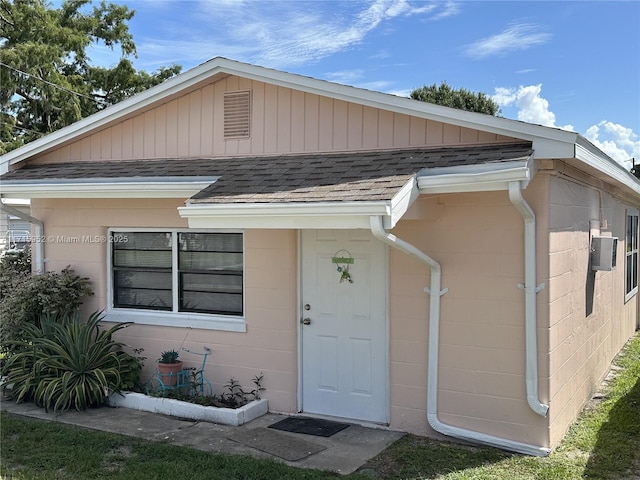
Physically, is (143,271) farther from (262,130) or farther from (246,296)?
(262,130)

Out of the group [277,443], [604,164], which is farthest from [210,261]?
[604,164]

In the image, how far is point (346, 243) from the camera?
22.4ft

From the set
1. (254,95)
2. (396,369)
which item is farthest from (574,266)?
(254,95)

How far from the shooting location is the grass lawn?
5297 mm

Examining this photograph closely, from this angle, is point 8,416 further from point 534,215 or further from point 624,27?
point 624,27

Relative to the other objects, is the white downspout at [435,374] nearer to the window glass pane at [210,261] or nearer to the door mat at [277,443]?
the door mat at [277,443]

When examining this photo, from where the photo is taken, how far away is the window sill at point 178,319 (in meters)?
7.38

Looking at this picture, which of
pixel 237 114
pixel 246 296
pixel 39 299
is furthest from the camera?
pixel 39 299

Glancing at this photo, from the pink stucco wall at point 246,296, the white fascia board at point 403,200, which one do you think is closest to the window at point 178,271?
the pink stucco wall at point 246,296

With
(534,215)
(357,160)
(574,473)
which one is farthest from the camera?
(357,160)

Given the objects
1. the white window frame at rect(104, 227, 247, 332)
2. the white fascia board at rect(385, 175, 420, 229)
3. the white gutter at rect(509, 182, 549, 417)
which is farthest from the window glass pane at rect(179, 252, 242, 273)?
the white gutter at rect(509, 182, 549, 417)

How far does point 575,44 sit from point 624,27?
3244mm

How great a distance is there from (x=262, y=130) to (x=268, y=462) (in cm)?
378

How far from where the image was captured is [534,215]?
18.9 ft
